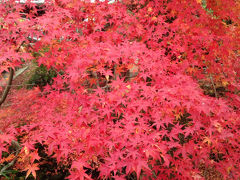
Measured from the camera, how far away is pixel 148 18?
489cm

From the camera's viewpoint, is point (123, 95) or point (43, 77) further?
point (43, 77)

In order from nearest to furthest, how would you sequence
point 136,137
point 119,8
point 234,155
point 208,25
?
point 136,137
point 234,155
point 119,8
point 208,25

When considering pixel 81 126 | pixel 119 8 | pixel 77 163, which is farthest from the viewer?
pixel 119 8

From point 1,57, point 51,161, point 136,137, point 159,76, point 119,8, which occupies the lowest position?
point 51,161

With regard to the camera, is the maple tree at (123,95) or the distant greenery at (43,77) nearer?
the maple tree at (123,95)

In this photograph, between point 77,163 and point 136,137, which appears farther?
point 77,163

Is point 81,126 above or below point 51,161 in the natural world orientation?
above

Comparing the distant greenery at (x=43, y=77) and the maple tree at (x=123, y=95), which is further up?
the maple tree at (x=123, y=95)

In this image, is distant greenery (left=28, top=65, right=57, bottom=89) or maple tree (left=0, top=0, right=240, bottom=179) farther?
distant greenery (left=28, top=65, right=57, bottom=89)

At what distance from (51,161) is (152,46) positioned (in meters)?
4.49

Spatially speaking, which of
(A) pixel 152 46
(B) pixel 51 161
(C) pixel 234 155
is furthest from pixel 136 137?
(B) pixel 51 161

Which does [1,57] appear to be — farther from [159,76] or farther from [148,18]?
[148,18]

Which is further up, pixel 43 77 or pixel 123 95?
pixel 123 95

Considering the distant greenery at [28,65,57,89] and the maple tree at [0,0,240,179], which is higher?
the maple tree at [0,0,240,179]
